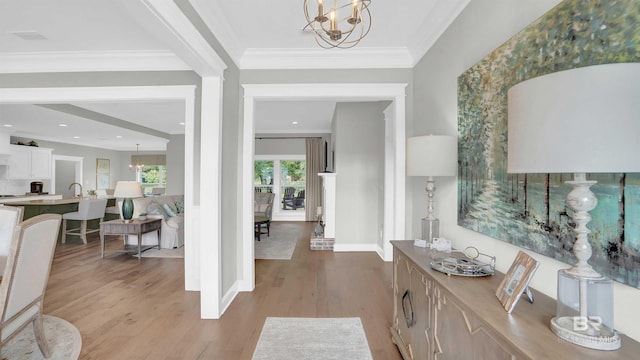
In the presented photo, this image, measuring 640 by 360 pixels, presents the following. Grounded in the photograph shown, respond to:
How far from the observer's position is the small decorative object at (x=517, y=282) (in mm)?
1047

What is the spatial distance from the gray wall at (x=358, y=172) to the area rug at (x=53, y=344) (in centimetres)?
356

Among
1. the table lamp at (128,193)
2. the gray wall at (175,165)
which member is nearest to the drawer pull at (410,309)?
the table lamp at (128,193)

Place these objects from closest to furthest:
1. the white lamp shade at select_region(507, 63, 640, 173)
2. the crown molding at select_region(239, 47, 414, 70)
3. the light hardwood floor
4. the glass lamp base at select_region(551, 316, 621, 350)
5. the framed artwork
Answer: the white lamp shade at select_region(507, 63, 640, 173), the glass lamp base at select_region(551, 316, 621, 350), the light hardwood floor, the crown molding at select_region(239, 47, 414, 70), the framed artwork

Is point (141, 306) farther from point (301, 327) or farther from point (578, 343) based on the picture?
point (578, 343)

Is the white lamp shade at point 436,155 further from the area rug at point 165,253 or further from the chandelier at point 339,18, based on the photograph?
the area rug at point 165,253

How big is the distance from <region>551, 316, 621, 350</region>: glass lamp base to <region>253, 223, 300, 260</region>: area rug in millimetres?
4055

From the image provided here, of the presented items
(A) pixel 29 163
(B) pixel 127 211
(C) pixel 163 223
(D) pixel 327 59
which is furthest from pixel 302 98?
(A) pixel 29 163

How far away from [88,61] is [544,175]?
4.42 metres

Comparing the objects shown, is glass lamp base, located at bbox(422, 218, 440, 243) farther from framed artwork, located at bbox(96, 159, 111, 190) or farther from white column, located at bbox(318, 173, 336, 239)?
framed artwork, located at bbox(96, 159, 111, 190)

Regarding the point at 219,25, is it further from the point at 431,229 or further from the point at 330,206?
the point at 330,206

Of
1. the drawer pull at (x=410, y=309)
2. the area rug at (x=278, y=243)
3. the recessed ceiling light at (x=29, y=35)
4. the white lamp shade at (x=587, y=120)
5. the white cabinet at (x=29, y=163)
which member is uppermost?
the recessed ceiling light at (x=29, y=35)

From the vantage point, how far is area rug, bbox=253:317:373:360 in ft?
7.01

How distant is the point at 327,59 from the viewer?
3.18 m

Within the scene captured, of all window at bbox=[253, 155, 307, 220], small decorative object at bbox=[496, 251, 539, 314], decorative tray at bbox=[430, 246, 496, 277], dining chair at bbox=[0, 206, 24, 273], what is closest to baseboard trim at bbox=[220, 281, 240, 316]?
dining chair at bbox=[0, 206, 24, 273]
